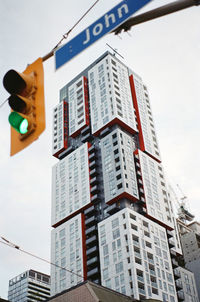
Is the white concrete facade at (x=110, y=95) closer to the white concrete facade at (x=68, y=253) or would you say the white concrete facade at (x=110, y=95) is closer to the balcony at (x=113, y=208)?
the balcony at (x=113, y=208)

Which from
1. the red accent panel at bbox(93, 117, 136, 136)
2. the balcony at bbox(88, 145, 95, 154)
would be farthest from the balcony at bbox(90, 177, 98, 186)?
the red accent panel at bbox(93, 117, 136, 136)

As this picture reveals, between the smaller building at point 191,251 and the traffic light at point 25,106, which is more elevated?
the smaller building at point 191,251

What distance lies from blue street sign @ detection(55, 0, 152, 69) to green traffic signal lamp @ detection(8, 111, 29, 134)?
118cm

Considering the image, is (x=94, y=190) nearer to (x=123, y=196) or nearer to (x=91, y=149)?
(x=123, y=196)

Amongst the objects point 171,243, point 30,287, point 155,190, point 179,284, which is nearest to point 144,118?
point 155,190

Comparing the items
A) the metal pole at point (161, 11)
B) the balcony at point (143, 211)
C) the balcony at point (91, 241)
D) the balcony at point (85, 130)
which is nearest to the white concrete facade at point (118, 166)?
the balcony at point (143, 211)

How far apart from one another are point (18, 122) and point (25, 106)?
0.29 meters

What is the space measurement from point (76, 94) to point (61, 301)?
3401 inches

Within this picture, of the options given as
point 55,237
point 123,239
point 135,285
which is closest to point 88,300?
point 135,285

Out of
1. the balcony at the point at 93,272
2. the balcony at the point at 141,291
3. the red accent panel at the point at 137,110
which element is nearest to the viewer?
the balcony at the point at 141,291

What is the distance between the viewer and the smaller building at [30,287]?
179000 mm

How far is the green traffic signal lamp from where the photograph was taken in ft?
20.2

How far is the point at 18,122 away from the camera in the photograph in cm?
627

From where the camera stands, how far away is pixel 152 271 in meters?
78.9
